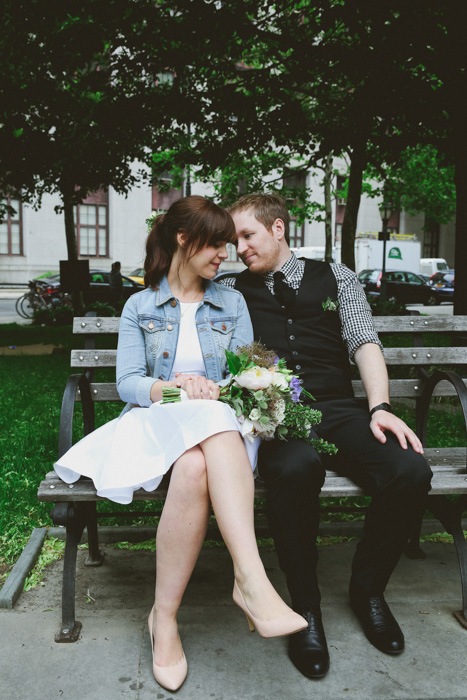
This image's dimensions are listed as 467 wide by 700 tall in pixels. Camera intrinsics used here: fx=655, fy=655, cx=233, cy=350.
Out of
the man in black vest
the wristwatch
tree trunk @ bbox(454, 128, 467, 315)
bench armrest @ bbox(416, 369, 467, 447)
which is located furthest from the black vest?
tree trunk @ bbox(454, 128, 467, 315)

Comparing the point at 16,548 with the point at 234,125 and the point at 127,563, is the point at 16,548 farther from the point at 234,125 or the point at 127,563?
the point at 234,125

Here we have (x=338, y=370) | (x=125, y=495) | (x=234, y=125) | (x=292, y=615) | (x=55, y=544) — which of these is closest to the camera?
(x=292, y=615)

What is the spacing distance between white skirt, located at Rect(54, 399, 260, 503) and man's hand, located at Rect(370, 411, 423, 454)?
1.76 ft

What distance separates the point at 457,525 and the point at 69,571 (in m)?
1.69

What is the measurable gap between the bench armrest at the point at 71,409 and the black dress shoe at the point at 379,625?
4.57ft

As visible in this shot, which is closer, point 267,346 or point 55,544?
point 267,346

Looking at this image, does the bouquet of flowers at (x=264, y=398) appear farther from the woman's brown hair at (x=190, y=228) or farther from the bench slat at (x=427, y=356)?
the bench slat at (x=427, y=356)

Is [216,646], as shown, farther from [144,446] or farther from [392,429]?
[392,429]

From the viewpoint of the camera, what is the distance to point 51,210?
123 ft

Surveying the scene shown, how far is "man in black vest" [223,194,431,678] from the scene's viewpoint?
254 centimetres

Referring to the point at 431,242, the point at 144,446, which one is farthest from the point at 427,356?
the point at 431,242

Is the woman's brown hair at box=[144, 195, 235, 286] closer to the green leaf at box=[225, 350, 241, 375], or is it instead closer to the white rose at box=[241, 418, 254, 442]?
the green leaf at box=[225, 350, 241, 375]

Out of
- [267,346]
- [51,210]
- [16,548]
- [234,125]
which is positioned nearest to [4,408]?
[16,548]

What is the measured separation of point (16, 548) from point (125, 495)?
1.29 meters
